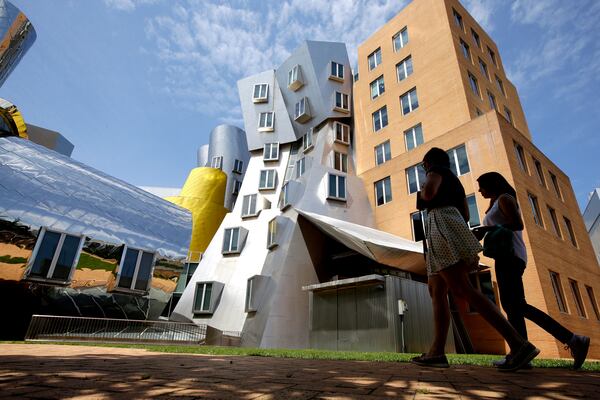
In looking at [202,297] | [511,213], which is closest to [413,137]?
[202,297]

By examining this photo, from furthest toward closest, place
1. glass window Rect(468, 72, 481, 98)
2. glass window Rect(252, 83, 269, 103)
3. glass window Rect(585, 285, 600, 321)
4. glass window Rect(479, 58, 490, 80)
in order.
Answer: glass window Rect(252, 83, 269, 103), glass window Rect(479, 58, 490, 80), glass window Rect(468, 72, 481, 98), glass window Rect(585, 285, 600, 321)

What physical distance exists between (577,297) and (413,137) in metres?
11.7

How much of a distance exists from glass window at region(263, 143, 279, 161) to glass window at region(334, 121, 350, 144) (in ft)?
18.3

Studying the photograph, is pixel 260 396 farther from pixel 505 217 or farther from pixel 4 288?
pixel 4 288

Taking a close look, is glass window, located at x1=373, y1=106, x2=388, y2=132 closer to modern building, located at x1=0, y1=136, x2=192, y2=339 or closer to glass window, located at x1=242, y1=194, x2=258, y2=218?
glass window, located at x1=242, y1=194, x2=258, y2=218

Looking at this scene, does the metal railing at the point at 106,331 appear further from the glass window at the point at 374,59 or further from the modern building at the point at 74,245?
the glass window at the point at 374,59

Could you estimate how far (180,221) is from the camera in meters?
21.4

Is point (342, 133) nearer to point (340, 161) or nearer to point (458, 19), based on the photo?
point (340, 161)

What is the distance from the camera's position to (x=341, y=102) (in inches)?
1017

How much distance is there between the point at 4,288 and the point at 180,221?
9.36 m

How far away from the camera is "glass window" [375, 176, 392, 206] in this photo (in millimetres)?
19516

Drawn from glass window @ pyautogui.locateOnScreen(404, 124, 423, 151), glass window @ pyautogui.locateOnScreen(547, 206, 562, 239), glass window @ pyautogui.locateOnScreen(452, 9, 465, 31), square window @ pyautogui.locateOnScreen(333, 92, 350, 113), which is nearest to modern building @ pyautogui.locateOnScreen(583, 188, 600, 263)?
glass window @ pyautogui.locateOnScreen(547, 206, 562, 239)

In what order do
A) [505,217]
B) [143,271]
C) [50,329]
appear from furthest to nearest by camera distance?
[143,271], [50,329], [505,217]

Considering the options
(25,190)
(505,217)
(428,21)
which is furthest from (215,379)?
(428,21)
